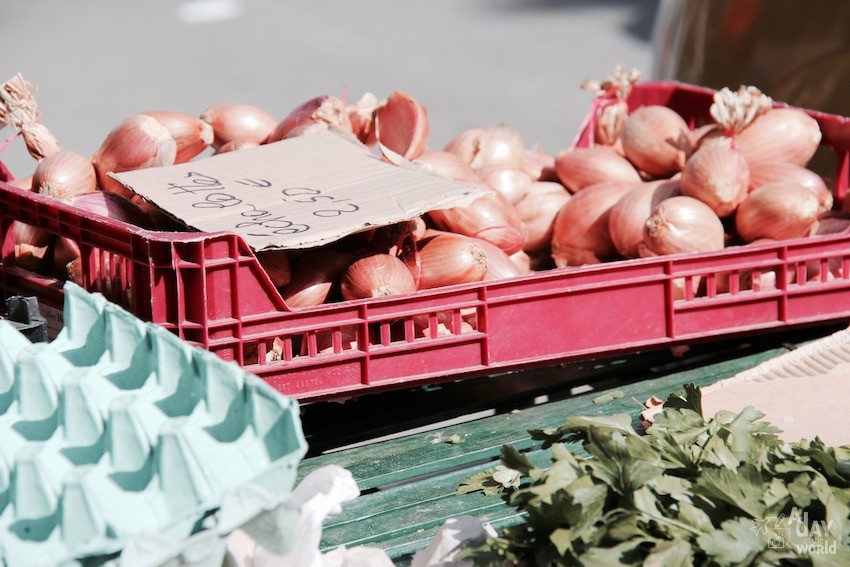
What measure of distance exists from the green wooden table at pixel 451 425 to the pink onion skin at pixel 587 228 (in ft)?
1.31

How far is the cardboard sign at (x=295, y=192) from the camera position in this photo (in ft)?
7.36

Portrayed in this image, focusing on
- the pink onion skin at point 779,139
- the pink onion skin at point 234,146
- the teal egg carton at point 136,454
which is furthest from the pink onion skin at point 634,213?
the teal egg carton at point 136,454

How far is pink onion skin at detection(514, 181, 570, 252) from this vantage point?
319cm

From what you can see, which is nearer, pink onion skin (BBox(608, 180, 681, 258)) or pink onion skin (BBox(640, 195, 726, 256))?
pink onion skin (BBox(640, 195, 726, 256))

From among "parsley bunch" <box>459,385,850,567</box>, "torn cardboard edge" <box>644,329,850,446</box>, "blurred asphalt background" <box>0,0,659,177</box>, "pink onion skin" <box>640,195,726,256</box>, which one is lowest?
"torn cardboard edge" <box>644,329,850,446</box>

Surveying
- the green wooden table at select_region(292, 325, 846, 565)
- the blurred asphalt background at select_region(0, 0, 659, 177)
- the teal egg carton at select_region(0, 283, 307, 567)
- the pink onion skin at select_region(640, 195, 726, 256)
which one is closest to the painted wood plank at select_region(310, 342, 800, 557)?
the green wooden table at select_region(292, 325, 846, 565)

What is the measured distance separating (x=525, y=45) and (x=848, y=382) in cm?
838

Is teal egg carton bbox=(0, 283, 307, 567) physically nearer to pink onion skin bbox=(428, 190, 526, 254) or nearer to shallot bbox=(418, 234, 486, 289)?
shallot bbox=(418, 234, 486, 289)

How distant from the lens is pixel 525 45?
10375mm

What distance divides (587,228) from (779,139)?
681 mm

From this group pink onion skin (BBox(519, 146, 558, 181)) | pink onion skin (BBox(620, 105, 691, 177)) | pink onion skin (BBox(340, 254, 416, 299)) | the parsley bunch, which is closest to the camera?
the parsley bunch

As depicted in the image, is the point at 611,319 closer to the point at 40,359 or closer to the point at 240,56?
the point at 40,359

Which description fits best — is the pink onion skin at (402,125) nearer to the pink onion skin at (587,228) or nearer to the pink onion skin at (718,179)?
the pink onion skin at (587,228)

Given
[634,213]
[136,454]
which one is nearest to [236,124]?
[634,213]
